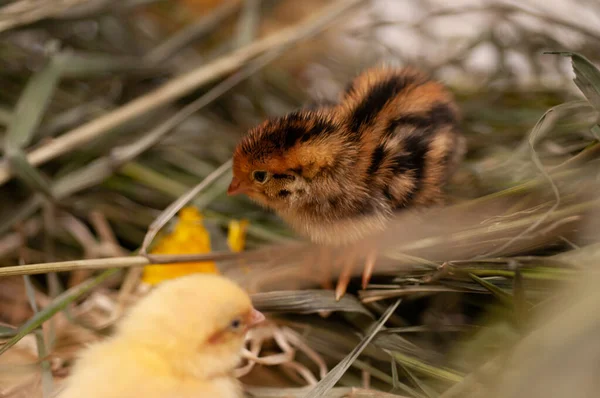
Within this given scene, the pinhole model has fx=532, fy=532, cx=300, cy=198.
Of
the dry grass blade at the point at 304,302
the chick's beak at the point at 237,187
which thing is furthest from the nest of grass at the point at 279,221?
the chick's beak at the point at 237,187

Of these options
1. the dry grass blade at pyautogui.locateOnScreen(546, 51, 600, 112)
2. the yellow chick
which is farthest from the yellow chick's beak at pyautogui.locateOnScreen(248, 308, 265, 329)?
the dry grass blade at pyautogui.locateOnScreen(546, 51, 600, 112)

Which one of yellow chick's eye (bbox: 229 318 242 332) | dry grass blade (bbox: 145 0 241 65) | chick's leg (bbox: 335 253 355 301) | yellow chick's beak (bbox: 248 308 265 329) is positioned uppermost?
dry grass blade (bbox: 145 0 241 65)

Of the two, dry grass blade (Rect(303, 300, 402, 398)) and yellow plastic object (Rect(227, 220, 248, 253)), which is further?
yellow plastic object (Rect(227, 220, 248, 253))

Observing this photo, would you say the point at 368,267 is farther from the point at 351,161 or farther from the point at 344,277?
the point at 351,161

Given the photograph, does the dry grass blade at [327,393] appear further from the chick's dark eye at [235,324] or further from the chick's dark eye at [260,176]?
the chick's dark eye at [260,176]

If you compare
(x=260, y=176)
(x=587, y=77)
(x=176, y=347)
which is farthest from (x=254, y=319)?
(x=587, y=77)

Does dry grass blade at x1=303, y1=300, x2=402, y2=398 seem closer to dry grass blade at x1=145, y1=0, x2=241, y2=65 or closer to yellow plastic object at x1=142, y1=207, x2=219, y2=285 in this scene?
yellow plastic object at x1=142, y1=207, x2=219, y2=285

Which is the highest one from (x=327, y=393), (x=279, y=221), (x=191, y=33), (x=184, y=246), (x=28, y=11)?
(x=191, y=33)
